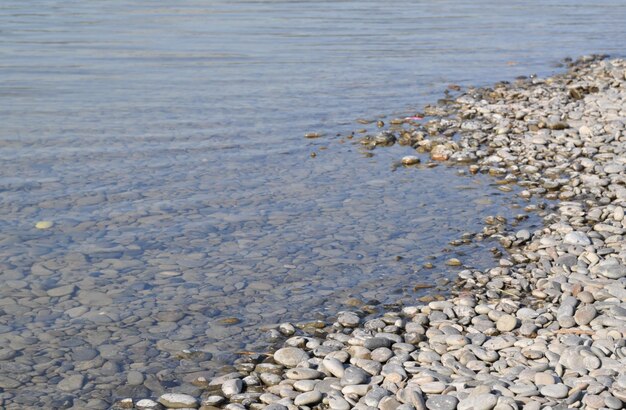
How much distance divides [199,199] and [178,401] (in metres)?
5.01

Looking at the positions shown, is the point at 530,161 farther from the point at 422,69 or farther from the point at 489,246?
the point at 422,69

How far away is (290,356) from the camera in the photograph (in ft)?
24.0

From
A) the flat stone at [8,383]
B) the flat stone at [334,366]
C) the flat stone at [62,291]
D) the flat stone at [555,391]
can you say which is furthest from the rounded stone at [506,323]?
the flat stone at [62,291]

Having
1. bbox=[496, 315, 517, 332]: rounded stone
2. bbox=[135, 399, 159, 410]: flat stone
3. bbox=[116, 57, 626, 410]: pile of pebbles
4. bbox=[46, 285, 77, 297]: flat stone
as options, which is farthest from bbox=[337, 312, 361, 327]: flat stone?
bbox=[46, 285, 77, 297]: flat stone

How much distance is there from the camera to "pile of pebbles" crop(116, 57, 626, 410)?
630cm

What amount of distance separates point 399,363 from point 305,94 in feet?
37.2

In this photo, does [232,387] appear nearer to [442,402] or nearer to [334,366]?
[334,366]

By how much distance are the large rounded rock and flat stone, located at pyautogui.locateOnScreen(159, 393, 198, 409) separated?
855mm

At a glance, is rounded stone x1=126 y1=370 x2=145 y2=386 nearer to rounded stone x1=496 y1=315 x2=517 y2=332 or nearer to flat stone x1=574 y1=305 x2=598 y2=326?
rounded stone x1=496 y1=315 x2=517 y2=332

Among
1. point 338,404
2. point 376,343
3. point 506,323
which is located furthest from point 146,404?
point 506,323

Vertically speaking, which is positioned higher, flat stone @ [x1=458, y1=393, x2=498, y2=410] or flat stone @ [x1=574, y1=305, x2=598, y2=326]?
flat stone @ [x1=458, y1=393, x2=498, y2=410]

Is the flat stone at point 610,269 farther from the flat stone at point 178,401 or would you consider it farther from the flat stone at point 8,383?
the flat stone at point 8,383

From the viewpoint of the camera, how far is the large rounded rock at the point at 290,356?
23.8 feet

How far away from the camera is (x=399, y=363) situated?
23.0 feet
